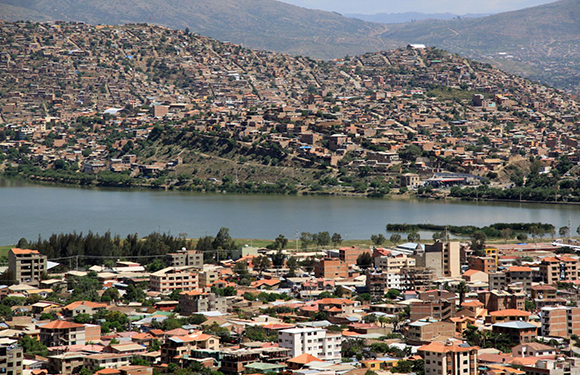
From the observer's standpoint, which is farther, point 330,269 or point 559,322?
point 330,269

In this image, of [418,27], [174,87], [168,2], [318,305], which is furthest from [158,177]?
[418,27]

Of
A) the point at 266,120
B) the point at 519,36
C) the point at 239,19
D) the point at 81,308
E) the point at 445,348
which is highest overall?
the point at 239,19

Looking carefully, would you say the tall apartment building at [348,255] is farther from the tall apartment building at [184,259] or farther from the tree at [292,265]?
the tall apartment building at [184,259]

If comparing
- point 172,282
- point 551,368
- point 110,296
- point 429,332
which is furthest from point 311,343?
point 172,282

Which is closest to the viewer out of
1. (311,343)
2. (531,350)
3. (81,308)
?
(311,343)

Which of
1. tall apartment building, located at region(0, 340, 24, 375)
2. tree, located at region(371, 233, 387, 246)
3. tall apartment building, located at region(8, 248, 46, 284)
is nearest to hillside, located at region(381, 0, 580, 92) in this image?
tree, located at region(371, 233, 387, 246)

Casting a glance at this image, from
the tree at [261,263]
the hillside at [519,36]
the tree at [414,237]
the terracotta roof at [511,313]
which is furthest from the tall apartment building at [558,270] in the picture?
the hillside at [519,36]

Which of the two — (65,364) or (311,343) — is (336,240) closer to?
(311,343)

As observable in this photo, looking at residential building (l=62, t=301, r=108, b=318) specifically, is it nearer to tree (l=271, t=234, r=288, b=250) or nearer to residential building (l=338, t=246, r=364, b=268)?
residential building (l=338, t=246, r=364, b=268)
